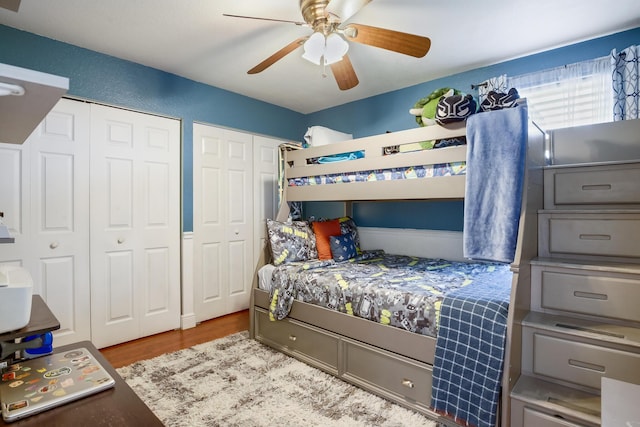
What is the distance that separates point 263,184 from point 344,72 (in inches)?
76.3

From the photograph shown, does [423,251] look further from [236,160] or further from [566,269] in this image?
[236,160]

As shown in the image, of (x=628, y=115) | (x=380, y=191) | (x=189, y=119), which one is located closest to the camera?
(x=628, y=115)

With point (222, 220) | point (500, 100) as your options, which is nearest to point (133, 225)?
point (222, 220)

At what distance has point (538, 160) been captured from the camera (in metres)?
1.91

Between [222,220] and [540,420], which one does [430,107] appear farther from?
[222,220]

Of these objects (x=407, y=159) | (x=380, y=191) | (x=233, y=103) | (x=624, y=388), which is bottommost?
(x=624, y=388)

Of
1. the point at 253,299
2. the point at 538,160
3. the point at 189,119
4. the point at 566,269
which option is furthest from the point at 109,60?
the point at 566,269

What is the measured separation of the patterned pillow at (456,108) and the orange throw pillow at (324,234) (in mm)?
1550

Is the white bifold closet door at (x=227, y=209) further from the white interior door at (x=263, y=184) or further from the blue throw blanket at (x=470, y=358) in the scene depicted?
the blue throw blanket at (x=470, y=358)

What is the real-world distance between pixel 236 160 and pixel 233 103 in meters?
0.61

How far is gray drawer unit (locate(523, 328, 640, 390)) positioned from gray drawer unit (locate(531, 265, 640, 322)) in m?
0.20

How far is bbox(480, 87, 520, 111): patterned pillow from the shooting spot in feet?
5.87

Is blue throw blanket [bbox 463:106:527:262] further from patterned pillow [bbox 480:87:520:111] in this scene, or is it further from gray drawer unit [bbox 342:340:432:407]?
gray drawer unit [bbox 342:340:432:407]

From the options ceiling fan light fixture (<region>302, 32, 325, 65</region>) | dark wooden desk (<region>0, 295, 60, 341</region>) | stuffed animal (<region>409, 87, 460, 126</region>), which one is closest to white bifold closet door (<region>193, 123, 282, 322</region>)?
ceiling fan light fixture (<region>302, 32, 325, 65</region>)
